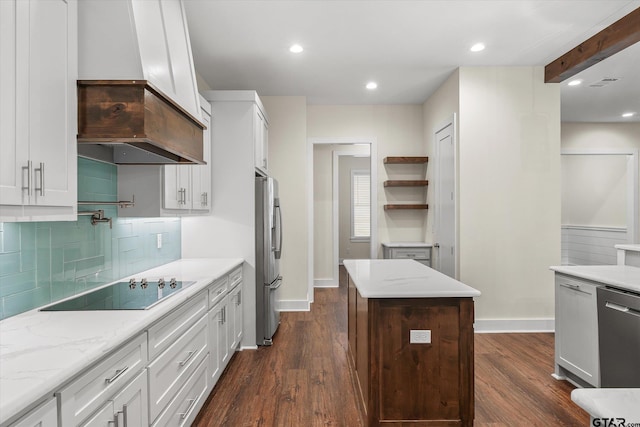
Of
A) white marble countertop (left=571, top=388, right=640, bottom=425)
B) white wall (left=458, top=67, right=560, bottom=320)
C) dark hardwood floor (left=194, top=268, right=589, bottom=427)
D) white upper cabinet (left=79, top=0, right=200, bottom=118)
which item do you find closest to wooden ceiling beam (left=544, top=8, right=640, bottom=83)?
white wall (left=458, top=67, right=560, bottom=320)

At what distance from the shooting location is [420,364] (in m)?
2.11

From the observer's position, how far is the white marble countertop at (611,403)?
2.64 ft

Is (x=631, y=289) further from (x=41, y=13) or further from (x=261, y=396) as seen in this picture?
(x=41, y=13)

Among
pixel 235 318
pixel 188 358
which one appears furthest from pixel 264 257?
pixel 188 358

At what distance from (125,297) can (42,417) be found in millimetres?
992

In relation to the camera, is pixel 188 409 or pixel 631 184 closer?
pixel 188 409

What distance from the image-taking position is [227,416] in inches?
96.0

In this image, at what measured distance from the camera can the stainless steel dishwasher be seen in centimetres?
215

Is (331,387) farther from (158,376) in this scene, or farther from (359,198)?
(359,198)

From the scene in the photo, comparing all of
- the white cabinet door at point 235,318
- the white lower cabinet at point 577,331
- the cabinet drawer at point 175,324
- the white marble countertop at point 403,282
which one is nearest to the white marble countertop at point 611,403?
the white marble countertop at point 403,282

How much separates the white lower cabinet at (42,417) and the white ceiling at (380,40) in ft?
8.90

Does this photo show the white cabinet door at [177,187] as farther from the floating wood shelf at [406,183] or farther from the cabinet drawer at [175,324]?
the floating wood shelf at [406,183]

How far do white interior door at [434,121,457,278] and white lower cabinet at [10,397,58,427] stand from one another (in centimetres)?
387

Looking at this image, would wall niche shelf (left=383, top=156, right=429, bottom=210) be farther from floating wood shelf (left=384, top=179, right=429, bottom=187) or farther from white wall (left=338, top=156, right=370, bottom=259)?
white wall (left=338, top=156, right=370, bottom=259)
